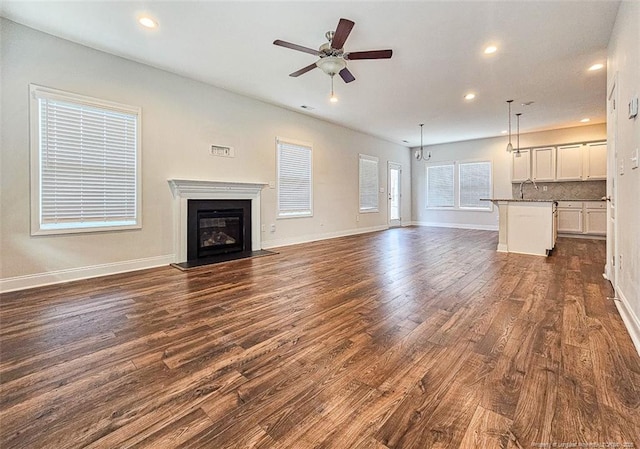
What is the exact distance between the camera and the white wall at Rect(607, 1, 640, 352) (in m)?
2.12

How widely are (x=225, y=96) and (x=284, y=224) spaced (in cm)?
267

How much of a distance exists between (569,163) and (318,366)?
8947 mm

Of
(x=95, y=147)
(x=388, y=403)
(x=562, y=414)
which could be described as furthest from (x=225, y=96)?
(x=562, y=414)

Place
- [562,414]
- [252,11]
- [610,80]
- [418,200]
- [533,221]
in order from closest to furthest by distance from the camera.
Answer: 1. [562,414]
2. [252,11]
3. [610,80]
4. [533,221]
5. [418,200]

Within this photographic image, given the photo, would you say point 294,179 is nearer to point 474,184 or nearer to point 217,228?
point 217,228

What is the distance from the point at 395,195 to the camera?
10.1 metres

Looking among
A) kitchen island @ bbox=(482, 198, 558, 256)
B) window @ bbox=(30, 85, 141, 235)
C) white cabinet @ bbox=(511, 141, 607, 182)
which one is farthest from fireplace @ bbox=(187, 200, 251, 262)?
white cabinet @ bbox=(511, 141, 607, 182)

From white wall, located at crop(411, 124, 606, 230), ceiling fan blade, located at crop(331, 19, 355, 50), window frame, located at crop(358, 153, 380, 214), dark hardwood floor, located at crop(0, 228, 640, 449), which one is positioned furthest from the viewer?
window frame, located at crop(358, 153, 380, 214)

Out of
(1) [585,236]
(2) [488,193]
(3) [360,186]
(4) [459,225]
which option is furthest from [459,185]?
(3) [360,186]

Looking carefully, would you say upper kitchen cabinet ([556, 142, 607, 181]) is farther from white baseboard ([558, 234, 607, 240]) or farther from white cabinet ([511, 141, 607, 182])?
white baseboard ([558, 234, 607, 240])

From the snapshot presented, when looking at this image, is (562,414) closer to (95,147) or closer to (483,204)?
(95,147)

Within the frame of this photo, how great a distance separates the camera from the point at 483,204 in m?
9.15

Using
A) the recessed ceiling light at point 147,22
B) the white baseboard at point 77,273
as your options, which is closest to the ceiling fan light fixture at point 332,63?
the recessed ceiling light at point 147,22

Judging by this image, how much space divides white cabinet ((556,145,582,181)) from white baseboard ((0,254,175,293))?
9285 mm
